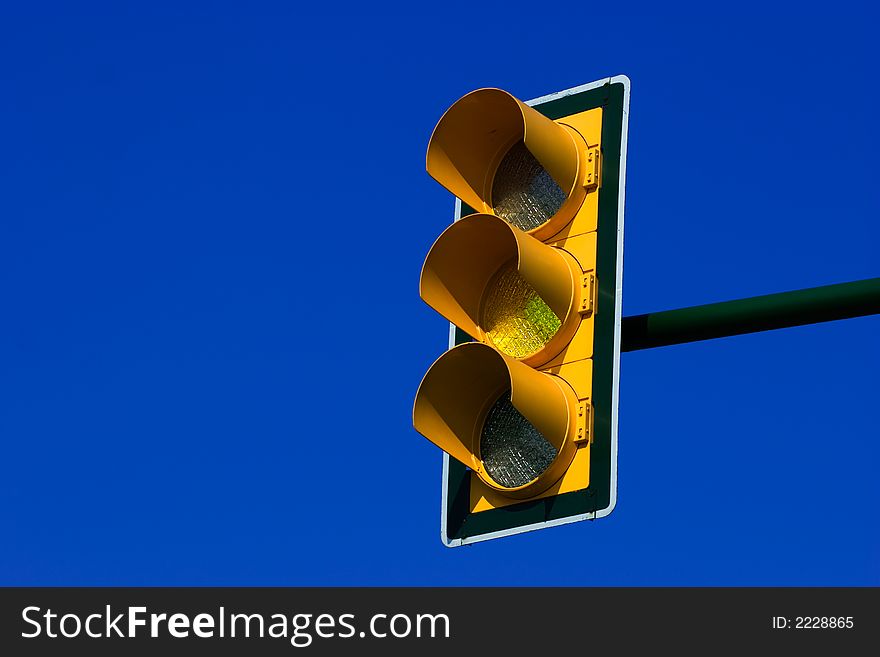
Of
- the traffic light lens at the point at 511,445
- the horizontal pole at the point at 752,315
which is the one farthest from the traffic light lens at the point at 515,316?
the horizontal pole at the point at 752,315

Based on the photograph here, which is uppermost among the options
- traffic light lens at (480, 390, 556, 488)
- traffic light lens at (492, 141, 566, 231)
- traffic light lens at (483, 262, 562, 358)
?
traffic light lens at (492, 141, 566, 231)

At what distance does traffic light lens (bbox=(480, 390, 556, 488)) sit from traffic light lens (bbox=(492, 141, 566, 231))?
81 centimetres

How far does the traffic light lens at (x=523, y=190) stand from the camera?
6852mm

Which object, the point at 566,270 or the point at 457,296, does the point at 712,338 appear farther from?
the point at 457,296

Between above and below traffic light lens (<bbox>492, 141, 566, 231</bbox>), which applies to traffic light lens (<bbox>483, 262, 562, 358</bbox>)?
below

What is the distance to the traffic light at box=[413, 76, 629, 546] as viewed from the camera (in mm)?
6105

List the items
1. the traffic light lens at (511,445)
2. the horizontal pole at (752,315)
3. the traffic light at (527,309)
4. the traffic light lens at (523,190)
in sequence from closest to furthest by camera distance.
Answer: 1. the horizontal pole at (752,315)
2. the traffic light at (527,309)
3. the traffic light lens at (511,445)
4. the traffic light lens at (523,190)

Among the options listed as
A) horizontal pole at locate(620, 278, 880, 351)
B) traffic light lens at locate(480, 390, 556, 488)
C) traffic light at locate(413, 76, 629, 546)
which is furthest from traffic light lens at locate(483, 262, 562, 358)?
horizontal pole at locate(620, 278, 880, 351)

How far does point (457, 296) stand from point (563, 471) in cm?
87

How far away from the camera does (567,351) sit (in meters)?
6.27

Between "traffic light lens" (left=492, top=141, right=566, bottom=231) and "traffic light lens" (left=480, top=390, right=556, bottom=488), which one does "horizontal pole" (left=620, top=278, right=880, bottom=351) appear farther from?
"traffic light lens" (left=492, top=141, right=566, bottom=231)

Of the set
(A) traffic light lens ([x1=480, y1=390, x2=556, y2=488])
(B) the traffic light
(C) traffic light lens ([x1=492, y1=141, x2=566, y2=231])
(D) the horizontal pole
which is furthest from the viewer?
(C) traffic light lens ([x1=492, y1=141, x2=566, y2=231])

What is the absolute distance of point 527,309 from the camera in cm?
665

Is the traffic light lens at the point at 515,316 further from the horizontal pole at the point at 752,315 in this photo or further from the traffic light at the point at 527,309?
the horizontal pole at the point at 752,315
